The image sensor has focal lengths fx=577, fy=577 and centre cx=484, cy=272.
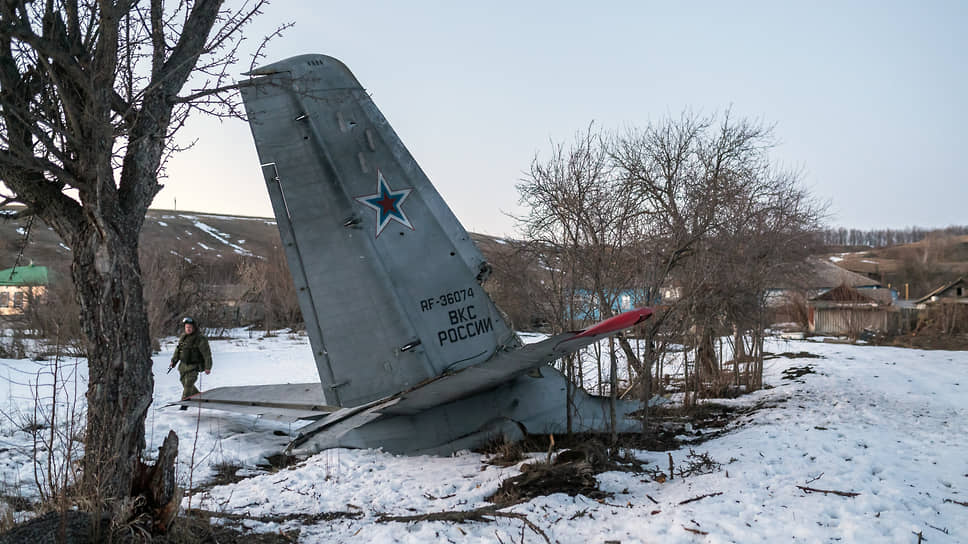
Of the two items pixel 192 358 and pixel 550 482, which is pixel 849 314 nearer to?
pixel 192 358

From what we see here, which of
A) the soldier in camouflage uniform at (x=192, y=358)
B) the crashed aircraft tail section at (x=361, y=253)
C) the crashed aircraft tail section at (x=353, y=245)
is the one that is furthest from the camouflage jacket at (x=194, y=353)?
the crashed aircraft tail section at (x=353, y=245)

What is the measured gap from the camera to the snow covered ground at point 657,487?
4102mm

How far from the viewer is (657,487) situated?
518 cm

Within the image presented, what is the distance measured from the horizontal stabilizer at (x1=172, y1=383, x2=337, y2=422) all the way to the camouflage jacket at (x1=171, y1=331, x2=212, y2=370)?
13.0 feet

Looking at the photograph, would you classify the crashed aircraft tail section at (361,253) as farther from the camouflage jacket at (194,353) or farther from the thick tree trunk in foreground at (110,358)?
the camouflage jacket at (194,353)

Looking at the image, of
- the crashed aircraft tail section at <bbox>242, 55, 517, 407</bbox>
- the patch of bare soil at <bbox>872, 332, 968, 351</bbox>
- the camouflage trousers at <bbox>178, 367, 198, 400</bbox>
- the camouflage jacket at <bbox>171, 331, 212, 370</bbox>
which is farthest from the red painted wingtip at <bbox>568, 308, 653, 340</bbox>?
the patch of bare soil at <bbox>872, 332, 968, 351</bbox>

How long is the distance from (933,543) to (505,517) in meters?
2.96

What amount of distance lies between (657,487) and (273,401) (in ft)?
14.0

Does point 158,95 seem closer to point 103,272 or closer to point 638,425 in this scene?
point 103,272

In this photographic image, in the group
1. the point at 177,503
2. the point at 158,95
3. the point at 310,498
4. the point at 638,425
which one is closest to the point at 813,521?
the point at 638,425

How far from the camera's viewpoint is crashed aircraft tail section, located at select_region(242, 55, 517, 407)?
5.43m

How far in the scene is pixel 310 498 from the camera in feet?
16.4

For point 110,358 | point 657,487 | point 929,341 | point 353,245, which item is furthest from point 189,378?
point 929,341

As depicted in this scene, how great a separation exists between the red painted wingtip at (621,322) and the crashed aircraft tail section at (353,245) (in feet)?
6.37
